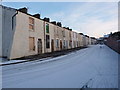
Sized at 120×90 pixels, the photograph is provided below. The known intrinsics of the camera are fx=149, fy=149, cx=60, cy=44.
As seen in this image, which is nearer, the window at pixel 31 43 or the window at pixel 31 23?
the window at pixel 31 43

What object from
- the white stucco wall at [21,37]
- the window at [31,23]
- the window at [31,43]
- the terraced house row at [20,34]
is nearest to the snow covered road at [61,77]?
the white stucco wall at [21,37]

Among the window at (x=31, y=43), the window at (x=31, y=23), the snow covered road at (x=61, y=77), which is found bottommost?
the snow covered road at (x=61, y=77)

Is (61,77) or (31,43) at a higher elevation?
(31,43)

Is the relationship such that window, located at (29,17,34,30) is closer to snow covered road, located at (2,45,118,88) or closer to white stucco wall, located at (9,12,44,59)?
white stucco wall, located at (9,12,44,59)

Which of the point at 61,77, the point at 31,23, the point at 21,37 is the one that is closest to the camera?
the point at 61,77

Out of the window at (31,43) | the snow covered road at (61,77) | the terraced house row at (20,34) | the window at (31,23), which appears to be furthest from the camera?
the window at (31,23)

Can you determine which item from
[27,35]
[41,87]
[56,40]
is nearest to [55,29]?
[56,40]

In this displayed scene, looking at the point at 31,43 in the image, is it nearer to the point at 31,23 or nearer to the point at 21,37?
the point at 21,37

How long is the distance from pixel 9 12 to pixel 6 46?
4.14 metres

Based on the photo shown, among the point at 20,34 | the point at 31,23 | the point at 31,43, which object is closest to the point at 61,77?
the point at 20,34

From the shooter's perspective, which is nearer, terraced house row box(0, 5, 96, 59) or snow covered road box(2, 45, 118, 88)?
snow covered road box(2, 45, 118, 88)

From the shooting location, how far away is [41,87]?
19.4ft

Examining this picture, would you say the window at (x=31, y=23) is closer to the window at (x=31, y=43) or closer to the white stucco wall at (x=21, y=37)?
the white stucco wall at (x=21, y=37)

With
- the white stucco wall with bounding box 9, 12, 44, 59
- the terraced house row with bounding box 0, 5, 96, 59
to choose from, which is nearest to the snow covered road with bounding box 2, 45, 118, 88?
the white stucco wall with bounding box 9, 12, 44, 59
